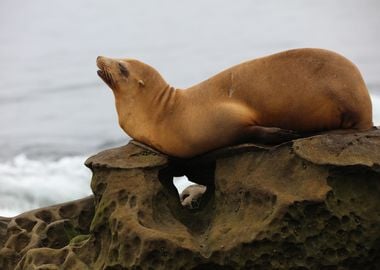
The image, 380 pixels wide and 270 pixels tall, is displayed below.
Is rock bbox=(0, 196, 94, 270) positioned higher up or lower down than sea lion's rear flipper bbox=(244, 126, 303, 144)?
lower down

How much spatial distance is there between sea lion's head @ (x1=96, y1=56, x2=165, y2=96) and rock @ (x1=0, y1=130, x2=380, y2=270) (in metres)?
0.58

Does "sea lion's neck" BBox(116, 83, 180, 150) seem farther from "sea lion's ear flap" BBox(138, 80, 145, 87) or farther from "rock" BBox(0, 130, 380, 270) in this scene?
"rock" BBox(0, 130, 380, 270)

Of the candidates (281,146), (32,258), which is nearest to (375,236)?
(281,146)

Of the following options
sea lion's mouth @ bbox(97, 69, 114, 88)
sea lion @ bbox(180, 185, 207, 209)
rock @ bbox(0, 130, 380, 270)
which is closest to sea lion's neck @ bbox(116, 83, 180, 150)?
sea lion's mouth @ bbox(97, 69, 114, 88)

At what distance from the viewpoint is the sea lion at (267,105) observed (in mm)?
4102

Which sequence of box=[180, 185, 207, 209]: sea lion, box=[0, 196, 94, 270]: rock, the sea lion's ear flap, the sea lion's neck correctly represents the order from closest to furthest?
the sea lion's neck
the sea lion's ear flap
box=[0, 196, 94, 270]: rock
box=[180, 185, 207, 209]: sea lion

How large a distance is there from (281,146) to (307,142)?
0.17 m

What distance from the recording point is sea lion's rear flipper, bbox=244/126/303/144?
411 centimetres

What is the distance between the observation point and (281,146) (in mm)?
4000

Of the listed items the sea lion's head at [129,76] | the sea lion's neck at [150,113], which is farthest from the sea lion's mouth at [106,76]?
the sea lion's neck at [150,113]

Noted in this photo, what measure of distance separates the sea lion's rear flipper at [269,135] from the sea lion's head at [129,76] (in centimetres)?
85

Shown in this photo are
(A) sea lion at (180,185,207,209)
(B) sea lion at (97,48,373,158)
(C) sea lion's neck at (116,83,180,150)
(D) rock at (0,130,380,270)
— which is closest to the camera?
(D) rock at (0,130,380,270)

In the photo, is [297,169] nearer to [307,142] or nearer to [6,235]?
[307,142]

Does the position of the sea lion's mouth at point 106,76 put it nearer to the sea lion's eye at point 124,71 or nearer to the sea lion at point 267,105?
the sea lion's eye at point 124,71
